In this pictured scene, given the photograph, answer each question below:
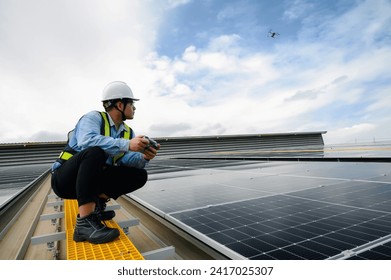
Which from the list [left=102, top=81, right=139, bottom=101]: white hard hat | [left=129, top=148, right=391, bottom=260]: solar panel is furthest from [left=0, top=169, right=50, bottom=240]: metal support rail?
[left=102, top=81, right=139, bottom=101]: white hard hat

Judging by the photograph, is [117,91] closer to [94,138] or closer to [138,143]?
[94,138]

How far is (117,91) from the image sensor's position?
2873 millimetres

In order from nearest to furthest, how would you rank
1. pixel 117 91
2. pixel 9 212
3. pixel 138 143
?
1. pixel 138 143
2. pixel 117 91
3. pixel 9 212

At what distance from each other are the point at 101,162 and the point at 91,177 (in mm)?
160

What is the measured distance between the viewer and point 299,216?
8.71 ft

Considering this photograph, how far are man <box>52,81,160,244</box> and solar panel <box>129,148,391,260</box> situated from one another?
2.13 feet

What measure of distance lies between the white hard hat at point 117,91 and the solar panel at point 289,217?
Result: 4.52ft

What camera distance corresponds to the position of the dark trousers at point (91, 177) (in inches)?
96.3

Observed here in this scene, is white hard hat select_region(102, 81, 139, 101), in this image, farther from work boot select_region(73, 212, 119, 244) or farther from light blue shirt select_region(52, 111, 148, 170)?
work boot select_region(73, 212, 119, 244)

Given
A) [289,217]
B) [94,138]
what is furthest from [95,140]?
[289,217]

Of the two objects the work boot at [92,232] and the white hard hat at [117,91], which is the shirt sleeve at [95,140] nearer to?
the white hard hat at [117,91]

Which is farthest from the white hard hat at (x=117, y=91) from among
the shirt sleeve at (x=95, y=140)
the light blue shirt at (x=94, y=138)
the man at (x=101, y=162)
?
the shirt sleeve at (x=95, y=140)
